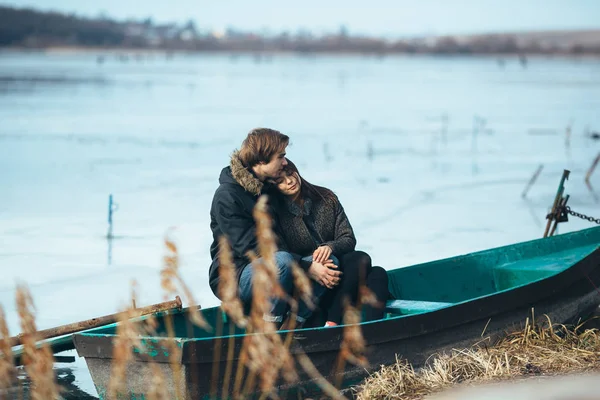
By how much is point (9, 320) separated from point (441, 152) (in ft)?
38.0

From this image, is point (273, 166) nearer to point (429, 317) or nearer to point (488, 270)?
point (429, 317)

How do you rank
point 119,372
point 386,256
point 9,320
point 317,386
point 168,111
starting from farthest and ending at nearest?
point 168,111
point 386,256
point 9,320
point 317,386
point 119,372

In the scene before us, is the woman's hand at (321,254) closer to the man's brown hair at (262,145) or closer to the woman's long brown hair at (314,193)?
the woman's long brown hair at (314,193)

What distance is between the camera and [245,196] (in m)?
4.82

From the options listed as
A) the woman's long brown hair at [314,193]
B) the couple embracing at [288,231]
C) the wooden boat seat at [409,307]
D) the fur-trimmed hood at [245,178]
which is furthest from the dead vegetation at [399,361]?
the woman's long brown hair at [314,193]

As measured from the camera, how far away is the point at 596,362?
5.16 metres

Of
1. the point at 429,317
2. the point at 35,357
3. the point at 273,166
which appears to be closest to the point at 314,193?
the point at 273,166

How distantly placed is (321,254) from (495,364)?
106 cm

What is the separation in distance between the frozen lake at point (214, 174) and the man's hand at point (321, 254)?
1021 mm

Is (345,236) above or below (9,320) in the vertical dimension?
above

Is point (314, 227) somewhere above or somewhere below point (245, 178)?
below

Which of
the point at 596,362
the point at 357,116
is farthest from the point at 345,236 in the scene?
the point at 357,116

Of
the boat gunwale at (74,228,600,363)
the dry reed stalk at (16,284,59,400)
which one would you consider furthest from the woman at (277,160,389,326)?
the dry reed stalk at (16,284,59,400)

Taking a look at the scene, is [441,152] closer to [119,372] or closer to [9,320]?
[9,320]
